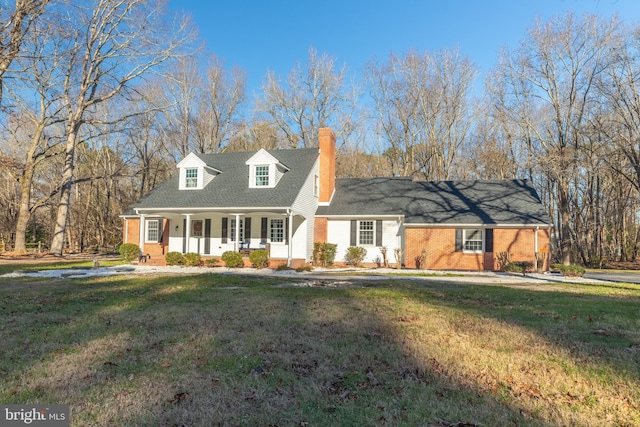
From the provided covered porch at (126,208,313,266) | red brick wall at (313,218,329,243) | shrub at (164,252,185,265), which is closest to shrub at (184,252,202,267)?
shrub at (164,252,185,265)

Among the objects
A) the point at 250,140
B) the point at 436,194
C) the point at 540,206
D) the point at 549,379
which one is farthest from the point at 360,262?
A: the point at 250,140

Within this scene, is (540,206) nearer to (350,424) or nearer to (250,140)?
(350,424)

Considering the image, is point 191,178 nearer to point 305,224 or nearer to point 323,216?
point 305,224

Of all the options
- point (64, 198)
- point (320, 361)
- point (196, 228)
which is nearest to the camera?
point (320, 361)

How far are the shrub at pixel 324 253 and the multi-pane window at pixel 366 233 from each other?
1400mm

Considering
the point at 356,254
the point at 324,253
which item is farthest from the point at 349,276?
the point at 324,253

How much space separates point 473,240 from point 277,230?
956cm

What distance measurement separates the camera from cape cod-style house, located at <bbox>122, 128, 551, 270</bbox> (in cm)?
2070

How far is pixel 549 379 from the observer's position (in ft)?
15.0

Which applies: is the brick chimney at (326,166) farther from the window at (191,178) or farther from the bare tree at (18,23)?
the bare tree at (18,23)

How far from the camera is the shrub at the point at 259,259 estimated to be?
19.5 m

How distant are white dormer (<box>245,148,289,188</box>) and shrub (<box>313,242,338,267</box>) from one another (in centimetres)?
384

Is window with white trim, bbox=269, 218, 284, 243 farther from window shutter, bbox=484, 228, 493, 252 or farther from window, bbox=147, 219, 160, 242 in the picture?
window shutter, bbox=484, 228, 493, 252

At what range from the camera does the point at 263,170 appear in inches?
882
